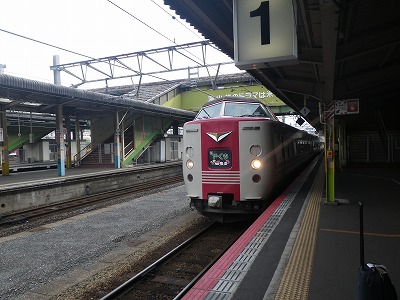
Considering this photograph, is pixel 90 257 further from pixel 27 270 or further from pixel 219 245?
pixel 219 245

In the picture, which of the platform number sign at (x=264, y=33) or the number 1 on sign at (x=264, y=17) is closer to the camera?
the platform number sign at (x=264, y=33)

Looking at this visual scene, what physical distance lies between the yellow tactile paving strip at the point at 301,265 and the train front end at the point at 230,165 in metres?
1.20

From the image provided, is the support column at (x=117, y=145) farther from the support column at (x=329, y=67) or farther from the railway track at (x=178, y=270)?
the railway track at (x=178, y=270)

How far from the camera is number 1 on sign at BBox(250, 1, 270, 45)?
488 cm

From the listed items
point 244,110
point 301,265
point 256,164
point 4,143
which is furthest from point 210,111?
point 4,143

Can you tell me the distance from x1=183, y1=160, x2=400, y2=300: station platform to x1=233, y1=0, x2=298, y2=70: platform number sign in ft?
7.62

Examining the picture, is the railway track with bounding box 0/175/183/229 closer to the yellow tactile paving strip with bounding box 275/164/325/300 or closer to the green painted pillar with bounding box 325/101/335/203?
the yellow tactile paving strip with bounding box 275/164/325/300

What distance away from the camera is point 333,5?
13.5 feet

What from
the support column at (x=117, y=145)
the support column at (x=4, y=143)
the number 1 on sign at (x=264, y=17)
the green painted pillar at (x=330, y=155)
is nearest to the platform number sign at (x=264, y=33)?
the number 1 on sign at (x=264, y=17)

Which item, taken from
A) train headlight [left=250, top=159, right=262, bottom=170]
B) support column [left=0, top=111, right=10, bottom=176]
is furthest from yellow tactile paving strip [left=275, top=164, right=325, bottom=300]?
support column [left=0, top=111, right=10, bottom=176]

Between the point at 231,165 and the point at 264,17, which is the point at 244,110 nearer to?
the point at 231,165

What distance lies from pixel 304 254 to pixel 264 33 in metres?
3.08

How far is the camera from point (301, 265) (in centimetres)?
387

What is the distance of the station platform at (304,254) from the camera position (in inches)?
129
